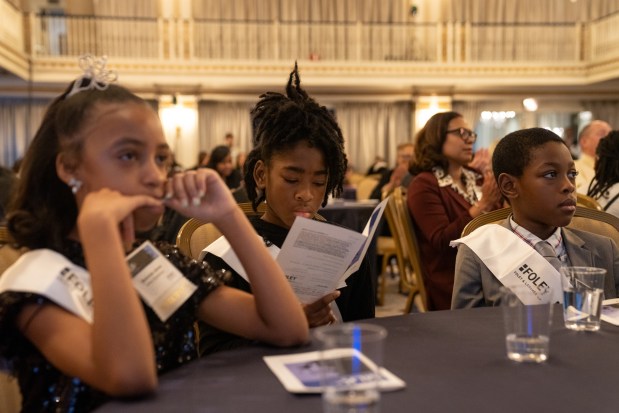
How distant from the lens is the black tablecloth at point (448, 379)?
2.91 ft

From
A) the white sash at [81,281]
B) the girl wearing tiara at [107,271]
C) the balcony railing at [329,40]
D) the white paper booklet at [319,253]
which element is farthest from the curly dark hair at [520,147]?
the balcony railing at [329,40]

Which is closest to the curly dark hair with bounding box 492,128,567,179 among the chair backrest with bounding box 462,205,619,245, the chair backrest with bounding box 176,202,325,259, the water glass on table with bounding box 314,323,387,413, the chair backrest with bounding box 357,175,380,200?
the chair backrest with bounding box 462,205,619,245

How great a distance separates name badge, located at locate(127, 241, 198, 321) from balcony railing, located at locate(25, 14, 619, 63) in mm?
11357

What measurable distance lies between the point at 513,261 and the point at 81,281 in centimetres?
108

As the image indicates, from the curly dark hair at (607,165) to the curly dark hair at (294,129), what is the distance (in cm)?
182

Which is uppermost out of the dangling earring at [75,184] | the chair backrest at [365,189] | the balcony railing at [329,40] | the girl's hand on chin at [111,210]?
the balcony railing at [329,40]

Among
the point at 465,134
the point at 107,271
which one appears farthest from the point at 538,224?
the point at 465,134

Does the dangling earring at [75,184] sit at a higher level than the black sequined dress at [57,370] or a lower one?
higher

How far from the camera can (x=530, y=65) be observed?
12305 mm

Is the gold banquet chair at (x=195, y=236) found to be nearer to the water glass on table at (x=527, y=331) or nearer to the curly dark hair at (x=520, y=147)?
the curly dark hair at (x=520, y=147)

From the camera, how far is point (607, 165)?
10.8ft

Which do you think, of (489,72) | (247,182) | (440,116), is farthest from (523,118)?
(247,182)

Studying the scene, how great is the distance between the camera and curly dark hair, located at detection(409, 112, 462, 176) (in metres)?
3.28

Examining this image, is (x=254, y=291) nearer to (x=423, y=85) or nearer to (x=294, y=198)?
(x=294, y=198)
